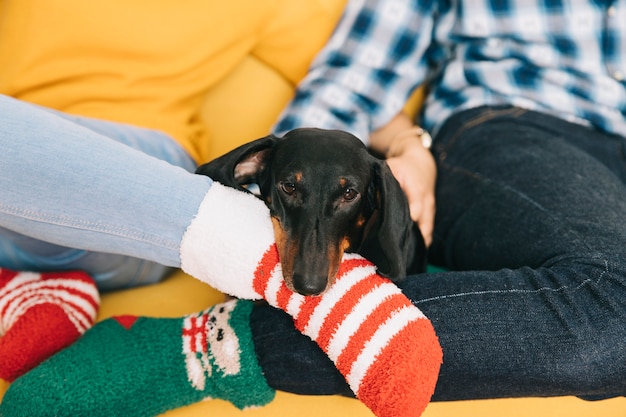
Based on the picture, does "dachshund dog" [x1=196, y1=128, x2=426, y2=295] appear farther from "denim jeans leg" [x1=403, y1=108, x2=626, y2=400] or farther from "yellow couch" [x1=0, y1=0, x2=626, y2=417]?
"yellow couch" [x1=0, y1=0, x2=626, y2=417]

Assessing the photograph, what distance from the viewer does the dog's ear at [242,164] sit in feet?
3.17

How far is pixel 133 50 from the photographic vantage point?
124 centimetres

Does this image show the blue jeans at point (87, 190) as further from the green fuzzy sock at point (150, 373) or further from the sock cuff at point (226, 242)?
the green fuzzy sock at point (150, 373)

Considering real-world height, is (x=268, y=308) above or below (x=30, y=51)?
below

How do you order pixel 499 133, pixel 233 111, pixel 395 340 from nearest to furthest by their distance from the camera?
pixel 395 340 → pixel 499 133 → pixel 233 111

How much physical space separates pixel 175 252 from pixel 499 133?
2.66 ft

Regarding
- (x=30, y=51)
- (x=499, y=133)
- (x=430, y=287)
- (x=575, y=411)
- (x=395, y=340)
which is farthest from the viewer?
(x=499, y=133)

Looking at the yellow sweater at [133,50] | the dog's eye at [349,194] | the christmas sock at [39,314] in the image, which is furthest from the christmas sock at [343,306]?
the yellow sweater at [133,50]

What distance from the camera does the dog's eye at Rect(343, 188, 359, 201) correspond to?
0.98 meters

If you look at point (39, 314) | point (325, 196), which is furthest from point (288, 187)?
point (39, 314)

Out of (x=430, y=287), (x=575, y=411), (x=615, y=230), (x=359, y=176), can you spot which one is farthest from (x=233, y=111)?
(x=575, y=411)

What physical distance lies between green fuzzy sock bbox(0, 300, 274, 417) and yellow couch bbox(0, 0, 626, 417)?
0.07 m

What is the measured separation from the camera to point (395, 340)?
812 millimetres

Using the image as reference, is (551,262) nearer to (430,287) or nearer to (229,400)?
(430,287)
